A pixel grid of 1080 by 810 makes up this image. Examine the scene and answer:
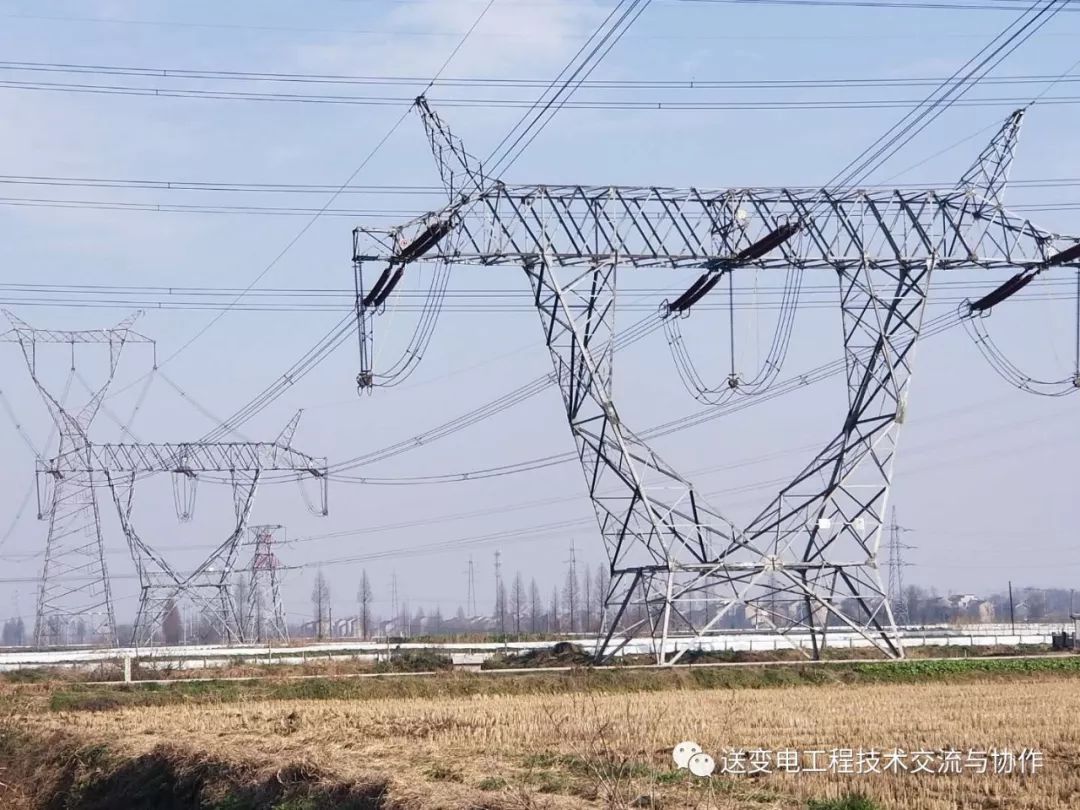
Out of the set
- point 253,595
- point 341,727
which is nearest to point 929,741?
point 341,727

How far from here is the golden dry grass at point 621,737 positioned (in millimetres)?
14656

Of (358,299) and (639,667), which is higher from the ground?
(358,299)

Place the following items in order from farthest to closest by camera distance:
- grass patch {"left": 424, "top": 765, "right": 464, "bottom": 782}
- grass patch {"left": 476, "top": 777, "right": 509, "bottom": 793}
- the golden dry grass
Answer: grass patch {"left": 424, "top": 765, "right": 464, "bottom": 782}
grass patch {"left": 476, "top": 777, "right": 509, "bottom": 793}
the golden dry grass

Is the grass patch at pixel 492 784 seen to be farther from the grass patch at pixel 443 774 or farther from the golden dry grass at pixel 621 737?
the grass patch at pixel 443 774

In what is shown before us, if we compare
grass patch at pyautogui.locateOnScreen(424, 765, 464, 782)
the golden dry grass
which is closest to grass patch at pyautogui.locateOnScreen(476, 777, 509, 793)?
the golden dry grass

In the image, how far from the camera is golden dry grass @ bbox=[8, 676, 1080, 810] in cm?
1466

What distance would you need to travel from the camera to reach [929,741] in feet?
67.5

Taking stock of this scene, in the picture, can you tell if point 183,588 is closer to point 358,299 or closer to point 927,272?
point 358,299

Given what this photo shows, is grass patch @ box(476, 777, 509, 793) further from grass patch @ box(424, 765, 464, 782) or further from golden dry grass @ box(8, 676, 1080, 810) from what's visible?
grass patch @ box(424, 765, 464, 782)

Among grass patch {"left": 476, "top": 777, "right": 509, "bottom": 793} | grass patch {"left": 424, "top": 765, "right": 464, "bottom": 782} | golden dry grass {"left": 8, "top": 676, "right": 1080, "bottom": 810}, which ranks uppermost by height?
grass patch {"left": 476, "top": 777, "right": 509, "bottom": 793}

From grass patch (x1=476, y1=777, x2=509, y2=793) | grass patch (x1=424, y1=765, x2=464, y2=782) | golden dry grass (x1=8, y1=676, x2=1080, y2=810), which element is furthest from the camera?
grass patch (x1=424, y1=765, x2=464, y2=782)

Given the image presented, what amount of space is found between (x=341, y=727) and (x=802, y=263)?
71.7 ft

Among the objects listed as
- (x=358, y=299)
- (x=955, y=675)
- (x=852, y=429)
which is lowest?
(x=955, y=675)

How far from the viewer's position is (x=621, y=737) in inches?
826
